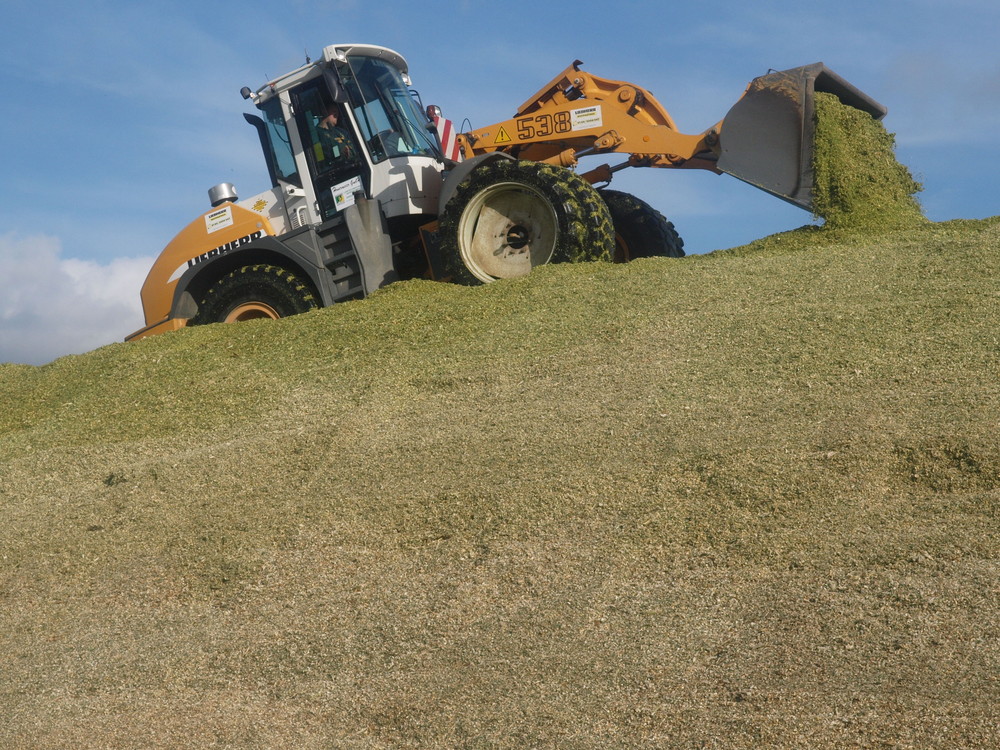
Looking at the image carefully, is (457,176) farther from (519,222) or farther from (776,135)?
(776,135)

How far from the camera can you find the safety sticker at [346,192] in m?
9.12

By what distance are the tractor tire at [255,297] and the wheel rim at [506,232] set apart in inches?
61.3

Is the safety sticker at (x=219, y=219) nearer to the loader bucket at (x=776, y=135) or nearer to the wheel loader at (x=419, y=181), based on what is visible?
the wheel loader at (x=419, y=181)

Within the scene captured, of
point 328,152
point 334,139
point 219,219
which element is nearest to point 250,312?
point 219,219

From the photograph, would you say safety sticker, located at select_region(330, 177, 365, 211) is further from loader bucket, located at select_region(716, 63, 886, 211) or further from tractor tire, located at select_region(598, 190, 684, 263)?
loader bucket, located at select_region(716, 63, 886, 211)

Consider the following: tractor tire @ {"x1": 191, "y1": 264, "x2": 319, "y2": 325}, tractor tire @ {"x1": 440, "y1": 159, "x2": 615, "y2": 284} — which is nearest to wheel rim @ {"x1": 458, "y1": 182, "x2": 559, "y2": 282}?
tractor tire @ {"x1": 440, "y1": 159, "x2": 615, "y2": 284}

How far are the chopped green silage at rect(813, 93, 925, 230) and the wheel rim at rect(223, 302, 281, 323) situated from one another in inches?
199

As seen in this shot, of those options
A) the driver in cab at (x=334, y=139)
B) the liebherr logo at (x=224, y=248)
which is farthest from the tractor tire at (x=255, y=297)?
the driver in cab at (x=334, y=139)

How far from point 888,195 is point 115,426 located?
21.9ft

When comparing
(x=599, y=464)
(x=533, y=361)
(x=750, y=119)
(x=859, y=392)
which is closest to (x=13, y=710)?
(x=599, y=464)

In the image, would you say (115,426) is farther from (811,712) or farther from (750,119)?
(750,119)

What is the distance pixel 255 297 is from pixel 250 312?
0.16 metres

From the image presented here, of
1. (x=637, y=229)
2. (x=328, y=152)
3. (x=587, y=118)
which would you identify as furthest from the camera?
(x=637, y=229)

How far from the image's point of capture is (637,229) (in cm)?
1020
